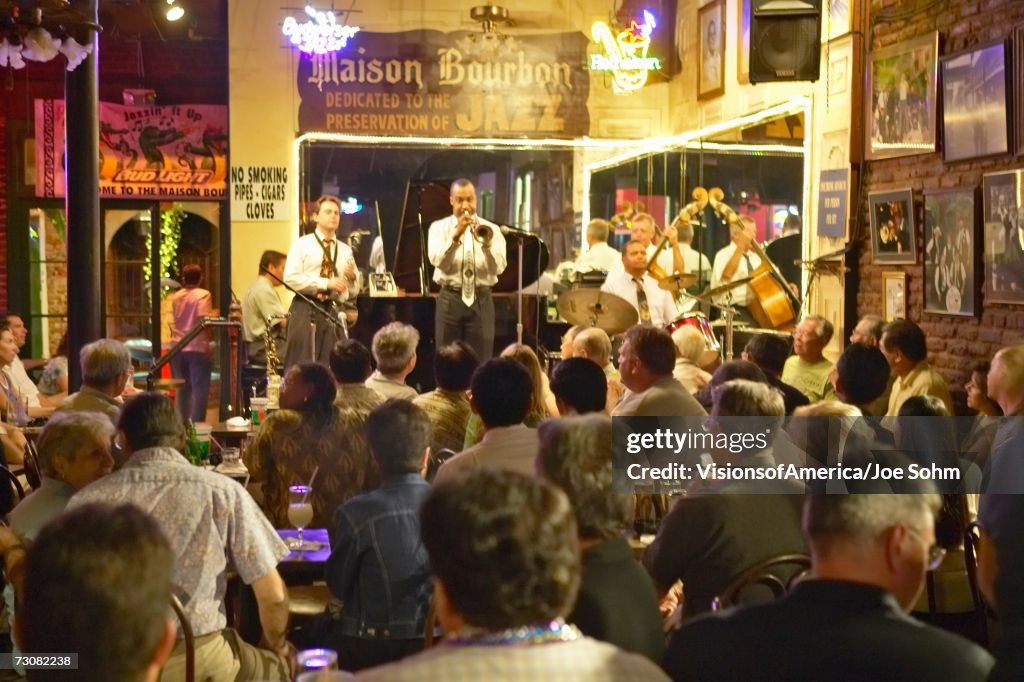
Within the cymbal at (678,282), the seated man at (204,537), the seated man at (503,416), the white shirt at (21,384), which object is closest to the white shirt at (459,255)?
the cymbal at (678,282)

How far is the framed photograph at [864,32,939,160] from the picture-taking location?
724cm

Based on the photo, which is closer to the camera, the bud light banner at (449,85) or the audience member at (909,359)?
the audience member at (909,359)

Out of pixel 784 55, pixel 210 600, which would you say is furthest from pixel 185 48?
pixel 210 600

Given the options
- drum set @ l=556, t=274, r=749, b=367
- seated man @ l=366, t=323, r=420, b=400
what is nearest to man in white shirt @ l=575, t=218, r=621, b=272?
drum set @ l=556, t=274, r=749, b=367

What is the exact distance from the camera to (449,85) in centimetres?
1191

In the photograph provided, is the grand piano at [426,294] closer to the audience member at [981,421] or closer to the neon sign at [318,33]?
the neon sign at [318,33]

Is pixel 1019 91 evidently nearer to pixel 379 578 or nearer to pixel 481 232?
pixel 481 232

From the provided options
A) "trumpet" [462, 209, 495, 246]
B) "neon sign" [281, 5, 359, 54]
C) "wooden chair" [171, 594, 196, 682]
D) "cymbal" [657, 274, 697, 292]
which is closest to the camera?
"wooden chair" [171, 594, 196, 682]

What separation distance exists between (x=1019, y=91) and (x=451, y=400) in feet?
10.9

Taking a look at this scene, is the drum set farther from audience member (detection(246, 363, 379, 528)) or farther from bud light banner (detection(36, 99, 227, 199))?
bud light banner (detection(36, 99, 227, 199))

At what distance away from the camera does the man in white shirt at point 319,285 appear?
9523 mm

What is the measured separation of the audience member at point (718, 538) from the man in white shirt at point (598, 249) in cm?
806

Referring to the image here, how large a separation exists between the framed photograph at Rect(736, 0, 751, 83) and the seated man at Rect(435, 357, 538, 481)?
20.0 feet

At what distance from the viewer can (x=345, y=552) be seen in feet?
10.6
